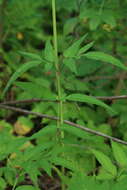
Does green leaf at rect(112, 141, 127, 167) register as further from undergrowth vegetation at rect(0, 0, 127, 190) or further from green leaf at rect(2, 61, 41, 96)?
green leaf at rect(2, 61, 41, 96)

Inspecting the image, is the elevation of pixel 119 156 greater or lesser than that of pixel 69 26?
lesser

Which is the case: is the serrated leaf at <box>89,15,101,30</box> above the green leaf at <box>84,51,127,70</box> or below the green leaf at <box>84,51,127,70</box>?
→ above

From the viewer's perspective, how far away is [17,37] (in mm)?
3021

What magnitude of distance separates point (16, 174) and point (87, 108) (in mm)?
1110

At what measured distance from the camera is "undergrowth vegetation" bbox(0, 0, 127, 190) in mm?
1110

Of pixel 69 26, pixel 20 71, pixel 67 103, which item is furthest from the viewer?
pixel 69 26

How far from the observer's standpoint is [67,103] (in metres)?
1.88

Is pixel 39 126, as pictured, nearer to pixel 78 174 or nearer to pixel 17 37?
pixel 17 37

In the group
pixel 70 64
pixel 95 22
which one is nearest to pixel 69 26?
pixel 95 22

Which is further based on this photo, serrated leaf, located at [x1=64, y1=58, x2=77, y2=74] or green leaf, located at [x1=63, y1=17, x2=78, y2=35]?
green leaf, located at [x1=63, y1=17, x2=78, y2=35]

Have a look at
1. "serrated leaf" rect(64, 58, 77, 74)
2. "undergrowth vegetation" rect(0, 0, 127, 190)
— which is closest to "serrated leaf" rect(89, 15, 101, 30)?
"undergrowth vegetation" rect(0, 0, 127, 190)

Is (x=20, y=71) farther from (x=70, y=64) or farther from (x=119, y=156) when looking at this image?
(x=119, y=156)

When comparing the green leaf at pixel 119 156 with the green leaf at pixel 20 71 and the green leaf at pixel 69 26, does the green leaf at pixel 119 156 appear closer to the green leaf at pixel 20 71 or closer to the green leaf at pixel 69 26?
the green leaf at pixel 20 71

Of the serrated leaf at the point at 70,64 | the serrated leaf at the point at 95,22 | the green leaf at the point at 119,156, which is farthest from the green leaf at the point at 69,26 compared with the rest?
the green leaf at the point at 119,156
